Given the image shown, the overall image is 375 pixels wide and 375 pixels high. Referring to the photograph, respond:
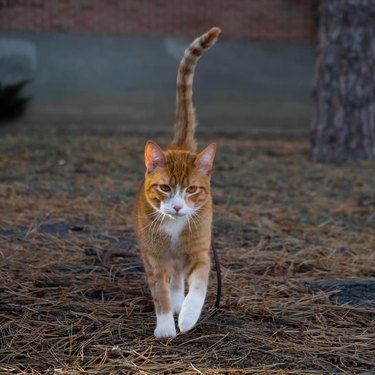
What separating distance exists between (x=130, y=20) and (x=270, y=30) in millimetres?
2317

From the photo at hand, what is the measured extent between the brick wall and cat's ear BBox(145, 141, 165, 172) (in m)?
8.31

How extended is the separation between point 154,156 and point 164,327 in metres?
0.79

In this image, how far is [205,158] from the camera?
3.36 meters

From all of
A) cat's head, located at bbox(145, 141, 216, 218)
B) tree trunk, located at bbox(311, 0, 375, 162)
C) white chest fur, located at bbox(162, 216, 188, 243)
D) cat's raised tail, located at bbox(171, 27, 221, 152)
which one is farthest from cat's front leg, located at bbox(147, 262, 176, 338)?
tree trunk, located at bbox(311, 0, 375, 162)

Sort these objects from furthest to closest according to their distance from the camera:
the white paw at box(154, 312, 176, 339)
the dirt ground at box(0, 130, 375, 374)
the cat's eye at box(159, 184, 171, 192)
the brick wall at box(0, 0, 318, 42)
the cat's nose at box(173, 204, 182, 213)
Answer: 1. the brick wall at box(0, 0, 318, 42)
2. the cat's eye at box(159, 184, 171, 192)
3. the cat's nose at box(173, 204, 182, 213)
4. the white paw at box(154, 312, 176, 339)
5. the dirt ground at box(0, 130, 375, 374)

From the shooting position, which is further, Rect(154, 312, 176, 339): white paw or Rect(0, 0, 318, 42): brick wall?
Rect(0, 0, 318, 42): brick wall

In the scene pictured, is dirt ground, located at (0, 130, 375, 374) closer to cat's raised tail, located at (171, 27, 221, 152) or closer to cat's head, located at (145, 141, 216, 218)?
cat's head, located at (145, 141, 216, 218)

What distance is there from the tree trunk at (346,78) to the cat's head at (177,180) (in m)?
5.32

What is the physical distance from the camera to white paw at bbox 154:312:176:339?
305 cm

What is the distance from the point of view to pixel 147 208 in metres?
3.44

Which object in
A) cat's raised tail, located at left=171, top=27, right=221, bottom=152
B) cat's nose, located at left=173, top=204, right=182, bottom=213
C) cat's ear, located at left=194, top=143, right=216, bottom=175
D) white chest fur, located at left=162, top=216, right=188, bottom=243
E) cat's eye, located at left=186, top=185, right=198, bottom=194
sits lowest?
white chest fur, located at left=162, top=216, right=188, bottom=243

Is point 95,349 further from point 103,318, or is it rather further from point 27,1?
point 27,1

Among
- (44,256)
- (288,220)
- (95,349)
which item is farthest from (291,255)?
(95,349)

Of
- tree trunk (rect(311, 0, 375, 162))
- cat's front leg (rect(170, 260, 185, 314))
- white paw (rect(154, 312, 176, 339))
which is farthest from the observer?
tree trunk (rect(311, 0, 375, 162))
